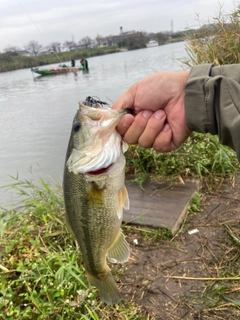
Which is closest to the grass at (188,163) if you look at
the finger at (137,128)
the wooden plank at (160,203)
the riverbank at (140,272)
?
the wooden plank at (160,203)

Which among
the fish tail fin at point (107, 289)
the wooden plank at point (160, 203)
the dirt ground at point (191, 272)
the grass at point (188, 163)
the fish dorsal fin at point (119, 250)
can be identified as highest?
the fish dorsal fin at point (119, 250)

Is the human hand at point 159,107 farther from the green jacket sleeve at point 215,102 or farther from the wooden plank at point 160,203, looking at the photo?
the wooden plank at point 160,203

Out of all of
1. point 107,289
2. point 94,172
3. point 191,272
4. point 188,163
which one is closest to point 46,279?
point 107,289

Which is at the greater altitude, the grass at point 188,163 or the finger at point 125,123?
the finger at point 125,123

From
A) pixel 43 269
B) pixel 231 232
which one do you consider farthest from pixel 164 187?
pixel 43 269

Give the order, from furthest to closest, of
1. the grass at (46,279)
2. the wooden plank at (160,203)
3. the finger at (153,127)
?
the wooden plank at (160,203)
the grass at (46,279)
the finger at (153,127)

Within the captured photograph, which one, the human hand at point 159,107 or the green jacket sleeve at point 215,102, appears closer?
the green jacket sleeve at point 215,102

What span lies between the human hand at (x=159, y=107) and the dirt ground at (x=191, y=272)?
1116mm

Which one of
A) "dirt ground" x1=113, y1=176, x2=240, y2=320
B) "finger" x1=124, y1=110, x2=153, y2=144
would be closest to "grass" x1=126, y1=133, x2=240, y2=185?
"dirt ground" x1=113, y1=176, x2=240, y2=320

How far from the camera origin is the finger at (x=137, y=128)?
1960 mm

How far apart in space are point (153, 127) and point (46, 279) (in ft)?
4.88

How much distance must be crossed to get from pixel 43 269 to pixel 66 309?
0.47m

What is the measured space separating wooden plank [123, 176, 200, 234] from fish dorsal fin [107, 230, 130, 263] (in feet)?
4.25

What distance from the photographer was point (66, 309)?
7.52ft
